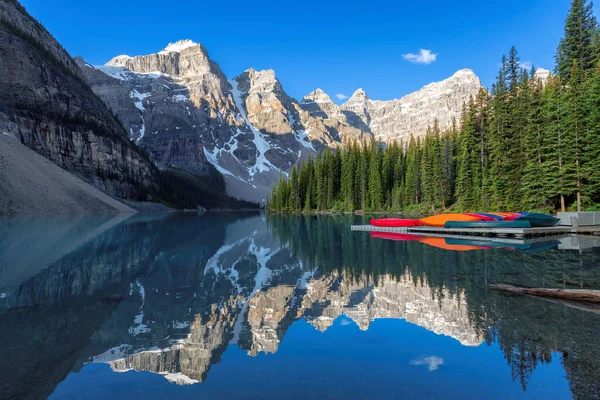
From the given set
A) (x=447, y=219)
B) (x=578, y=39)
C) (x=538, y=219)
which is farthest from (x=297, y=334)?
(x=578, y=39)

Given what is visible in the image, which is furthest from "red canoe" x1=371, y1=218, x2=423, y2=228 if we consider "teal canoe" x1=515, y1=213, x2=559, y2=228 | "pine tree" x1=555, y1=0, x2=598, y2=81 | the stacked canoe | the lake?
"pine tree" x1=555, y1=0, x2=598, y2=81

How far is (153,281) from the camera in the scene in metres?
11.5

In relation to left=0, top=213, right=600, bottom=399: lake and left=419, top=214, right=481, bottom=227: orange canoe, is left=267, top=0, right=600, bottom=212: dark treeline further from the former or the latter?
left=0, top=213, right=600, bottom=399: lake

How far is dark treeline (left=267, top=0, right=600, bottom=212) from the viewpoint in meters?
33.4

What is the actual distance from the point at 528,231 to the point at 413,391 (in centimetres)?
2360

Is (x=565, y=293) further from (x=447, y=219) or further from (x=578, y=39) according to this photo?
(x=578, y=39)

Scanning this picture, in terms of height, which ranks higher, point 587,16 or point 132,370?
point 587,16

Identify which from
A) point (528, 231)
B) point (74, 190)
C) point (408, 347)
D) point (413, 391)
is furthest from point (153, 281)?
point (74, 190)

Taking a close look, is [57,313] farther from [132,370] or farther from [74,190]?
[74,190]

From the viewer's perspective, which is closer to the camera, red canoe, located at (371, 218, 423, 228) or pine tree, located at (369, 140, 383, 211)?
red canoe, located at (371, 218, 423, 228)

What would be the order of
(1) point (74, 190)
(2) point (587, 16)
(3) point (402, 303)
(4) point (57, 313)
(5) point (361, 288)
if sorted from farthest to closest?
(1) point (74, 190) → (2) point (587, 16) → (5) point (361, 288) → (3) point (402, 303) → (4) point (57, 313)

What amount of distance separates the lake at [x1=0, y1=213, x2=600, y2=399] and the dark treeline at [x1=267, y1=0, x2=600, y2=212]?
26.0 m

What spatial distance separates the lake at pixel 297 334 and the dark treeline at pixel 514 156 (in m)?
26.0

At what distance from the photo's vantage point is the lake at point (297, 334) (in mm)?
4844
